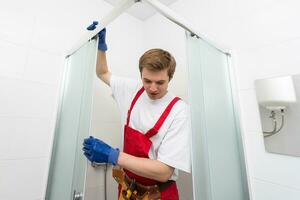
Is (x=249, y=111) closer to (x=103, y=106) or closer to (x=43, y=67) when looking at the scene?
(x=103, y=106)

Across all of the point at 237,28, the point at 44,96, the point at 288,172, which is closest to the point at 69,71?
the point at 44,96

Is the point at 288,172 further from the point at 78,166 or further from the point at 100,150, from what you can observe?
the point at 78,166

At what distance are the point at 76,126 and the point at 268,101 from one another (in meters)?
0.96

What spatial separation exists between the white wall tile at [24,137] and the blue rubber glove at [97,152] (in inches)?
20.3

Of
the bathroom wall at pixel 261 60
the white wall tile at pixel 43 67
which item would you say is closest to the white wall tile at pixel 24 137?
the white wall tile at pixel 43 67

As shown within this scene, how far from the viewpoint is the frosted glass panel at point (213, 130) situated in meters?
0.64

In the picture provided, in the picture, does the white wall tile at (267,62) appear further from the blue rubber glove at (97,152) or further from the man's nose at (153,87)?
the blue rubber glove at (97,152)

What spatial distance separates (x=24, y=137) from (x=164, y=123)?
825mm

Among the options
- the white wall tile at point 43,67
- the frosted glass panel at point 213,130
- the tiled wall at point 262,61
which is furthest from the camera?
the white wall tile at point 43,67

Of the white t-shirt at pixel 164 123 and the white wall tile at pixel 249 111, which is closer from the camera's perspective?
the white t-shirt at pixel 164 123

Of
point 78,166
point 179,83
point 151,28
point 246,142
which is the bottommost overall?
point 78,166

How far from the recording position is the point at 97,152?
73 centimetres

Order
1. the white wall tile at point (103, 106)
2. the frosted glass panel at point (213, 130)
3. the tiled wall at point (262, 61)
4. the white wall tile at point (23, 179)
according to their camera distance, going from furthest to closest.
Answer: the white wall tile at point (103, 106)
the white wall tile at point (23, 179)
the tiled wall at point (262, 61)
the frosted glass panel at point (213, 130)

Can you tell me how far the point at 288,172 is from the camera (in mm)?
826
